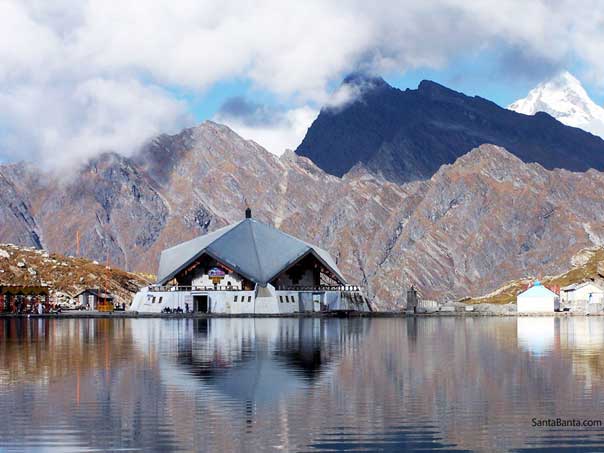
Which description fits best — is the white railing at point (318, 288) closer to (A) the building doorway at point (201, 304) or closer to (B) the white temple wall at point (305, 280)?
(B) the white temple wall at point (305, 280)

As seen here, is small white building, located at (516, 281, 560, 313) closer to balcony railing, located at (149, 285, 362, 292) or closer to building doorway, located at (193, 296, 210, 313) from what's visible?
balcony railing, located at (149, 285, 362, 292)

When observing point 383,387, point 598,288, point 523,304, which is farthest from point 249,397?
point 598,288

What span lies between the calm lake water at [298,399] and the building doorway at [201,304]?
2744 inches

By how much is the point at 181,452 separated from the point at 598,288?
14514cm

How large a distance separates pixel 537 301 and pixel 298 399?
116536 millimetres

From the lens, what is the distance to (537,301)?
5556 inches

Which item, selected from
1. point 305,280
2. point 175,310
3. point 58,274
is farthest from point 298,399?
point 58,274

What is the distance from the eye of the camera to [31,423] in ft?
81.7

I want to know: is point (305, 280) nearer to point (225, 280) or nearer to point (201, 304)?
point (225, 280)

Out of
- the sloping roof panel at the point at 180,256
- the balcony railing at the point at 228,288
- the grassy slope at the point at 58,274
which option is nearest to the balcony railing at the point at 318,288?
the balcony railing at the point at 228,288

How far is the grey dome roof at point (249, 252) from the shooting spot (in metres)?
125

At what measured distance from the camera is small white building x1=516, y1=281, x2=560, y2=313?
139750 mm

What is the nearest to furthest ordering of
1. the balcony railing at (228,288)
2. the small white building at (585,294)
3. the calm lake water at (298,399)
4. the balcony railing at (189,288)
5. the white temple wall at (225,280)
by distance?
the calm lake water at (298,399) < the balcony railing at (189,288) < the balcony railing at (228,288) < the white temple wall at (225,280) < the small white building at (585,294)

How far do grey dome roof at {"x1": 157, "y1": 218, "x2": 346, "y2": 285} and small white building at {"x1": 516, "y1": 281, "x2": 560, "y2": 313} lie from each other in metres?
25.4
